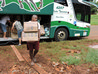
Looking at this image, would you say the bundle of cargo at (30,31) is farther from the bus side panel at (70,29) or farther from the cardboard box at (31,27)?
the bus side panel at (70,29)

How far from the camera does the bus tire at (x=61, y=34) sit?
891 centimetres

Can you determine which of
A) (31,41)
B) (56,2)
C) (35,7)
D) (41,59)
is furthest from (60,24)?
(31,41)

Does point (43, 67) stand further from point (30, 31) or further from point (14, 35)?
point (14, 35)

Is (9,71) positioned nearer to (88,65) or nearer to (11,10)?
(88,65)

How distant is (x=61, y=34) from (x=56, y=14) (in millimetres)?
1415

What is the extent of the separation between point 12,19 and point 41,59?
4.90 meters

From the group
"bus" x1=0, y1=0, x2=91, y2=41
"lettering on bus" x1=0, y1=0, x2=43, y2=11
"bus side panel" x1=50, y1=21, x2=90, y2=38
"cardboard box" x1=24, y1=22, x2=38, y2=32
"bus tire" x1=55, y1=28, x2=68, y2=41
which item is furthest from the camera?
"bus tire" x1=55, y1=28, x2=68, y2=41

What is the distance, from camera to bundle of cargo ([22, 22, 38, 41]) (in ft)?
14.3

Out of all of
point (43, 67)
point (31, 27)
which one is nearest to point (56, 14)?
point (31, 27)

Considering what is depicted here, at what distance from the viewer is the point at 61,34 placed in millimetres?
9117

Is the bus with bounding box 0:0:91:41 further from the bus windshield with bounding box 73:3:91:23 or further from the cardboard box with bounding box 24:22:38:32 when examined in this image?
the cardboard box with bounding box 24:22:38:32

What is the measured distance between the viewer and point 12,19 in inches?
365

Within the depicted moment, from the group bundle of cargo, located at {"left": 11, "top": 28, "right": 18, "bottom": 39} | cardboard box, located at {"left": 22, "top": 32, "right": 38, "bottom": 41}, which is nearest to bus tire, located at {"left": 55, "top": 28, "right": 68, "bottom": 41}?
bundle of cargo, located at {"left": 11, "top": 28, "right": 18, "bottom": 39}

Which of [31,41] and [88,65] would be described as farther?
[88,65]
